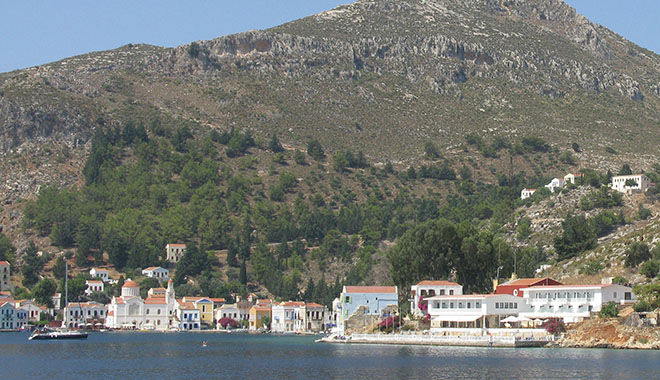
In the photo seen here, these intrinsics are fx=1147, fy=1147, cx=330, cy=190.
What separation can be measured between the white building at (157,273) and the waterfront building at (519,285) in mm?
86273

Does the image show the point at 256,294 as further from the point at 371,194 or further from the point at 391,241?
the point at 371,194

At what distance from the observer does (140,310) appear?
548ft

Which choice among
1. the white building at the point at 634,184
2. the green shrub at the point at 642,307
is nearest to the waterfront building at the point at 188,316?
the white building at the point at 634,184

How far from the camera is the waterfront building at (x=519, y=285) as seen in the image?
101 meters

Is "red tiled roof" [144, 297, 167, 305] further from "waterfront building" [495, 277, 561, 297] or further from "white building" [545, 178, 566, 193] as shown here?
"waterfront building" [495, 277, 561, 297]

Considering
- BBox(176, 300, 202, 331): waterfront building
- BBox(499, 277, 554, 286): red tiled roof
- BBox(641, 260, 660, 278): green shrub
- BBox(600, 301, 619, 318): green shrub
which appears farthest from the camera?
BBox(176, 300, 202, 331): waterfront building

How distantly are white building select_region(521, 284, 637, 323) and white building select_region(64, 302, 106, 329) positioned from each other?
265ft

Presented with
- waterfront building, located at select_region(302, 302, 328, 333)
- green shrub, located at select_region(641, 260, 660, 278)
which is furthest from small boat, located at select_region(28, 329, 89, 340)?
green shrub, located at select_region(641, 260, 660, 278)

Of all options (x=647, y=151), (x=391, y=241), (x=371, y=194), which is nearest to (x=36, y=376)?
(x=391, y=241)

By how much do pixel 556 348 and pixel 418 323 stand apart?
18543mm

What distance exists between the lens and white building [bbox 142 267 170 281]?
588ft

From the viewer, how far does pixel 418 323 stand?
347ft

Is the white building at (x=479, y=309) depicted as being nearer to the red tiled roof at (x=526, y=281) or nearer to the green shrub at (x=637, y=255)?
the red tiled roof at (x=526, y=281)

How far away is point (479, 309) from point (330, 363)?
822 inches
